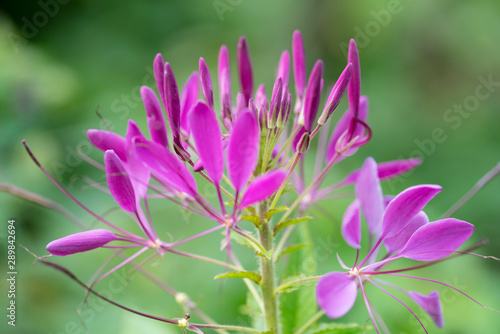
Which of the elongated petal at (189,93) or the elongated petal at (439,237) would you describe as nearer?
the elongated petal at (439,237)

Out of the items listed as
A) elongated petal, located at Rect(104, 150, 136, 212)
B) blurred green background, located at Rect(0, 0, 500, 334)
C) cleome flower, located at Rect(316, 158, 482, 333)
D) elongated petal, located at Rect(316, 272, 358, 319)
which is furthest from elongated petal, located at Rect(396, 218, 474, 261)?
blurred green background, located at Rect(0, 0, 500, 334)

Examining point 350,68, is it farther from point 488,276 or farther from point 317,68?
point 488,276

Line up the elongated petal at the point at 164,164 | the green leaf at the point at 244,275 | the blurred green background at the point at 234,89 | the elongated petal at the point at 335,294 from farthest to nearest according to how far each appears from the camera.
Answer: the blurred green background at the point at 234,89 < the green leaf at the point at 244,275 < the elongated petal at the point at 164,164 < the elongated petal at the point at 335,294

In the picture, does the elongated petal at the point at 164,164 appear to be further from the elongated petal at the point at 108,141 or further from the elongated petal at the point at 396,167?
the elongated petal at the point at 396,167

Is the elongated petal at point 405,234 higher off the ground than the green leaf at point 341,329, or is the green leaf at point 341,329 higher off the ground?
the elongated petal at point 405,234

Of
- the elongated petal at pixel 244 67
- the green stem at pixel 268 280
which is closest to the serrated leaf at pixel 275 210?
the green stem at pixel 268 280

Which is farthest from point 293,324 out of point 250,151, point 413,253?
point 250,151
